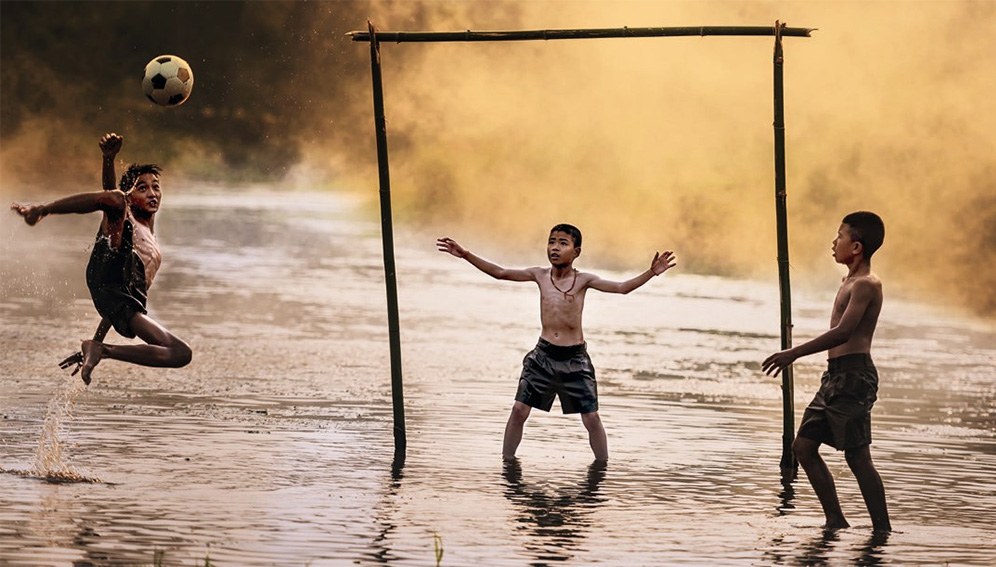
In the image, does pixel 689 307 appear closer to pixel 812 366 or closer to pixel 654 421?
pixel 812 366

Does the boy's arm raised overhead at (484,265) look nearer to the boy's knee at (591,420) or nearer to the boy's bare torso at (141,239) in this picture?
the boy's knee at (591,420)

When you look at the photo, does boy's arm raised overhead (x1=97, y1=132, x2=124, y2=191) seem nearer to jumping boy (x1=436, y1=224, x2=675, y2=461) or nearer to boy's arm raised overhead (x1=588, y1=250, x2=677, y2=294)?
jumping boy (x1=436, y1=224, x2=675, y2=461)

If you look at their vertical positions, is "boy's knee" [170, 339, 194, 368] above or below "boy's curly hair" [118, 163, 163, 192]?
below

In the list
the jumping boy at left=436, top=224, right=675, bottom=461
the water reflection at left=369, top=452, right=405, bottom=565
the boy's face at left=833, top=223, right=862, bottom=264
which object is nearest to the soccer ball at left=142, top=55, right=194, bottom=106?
the jumping boy at left=436, top=224, right=675, bottom=461

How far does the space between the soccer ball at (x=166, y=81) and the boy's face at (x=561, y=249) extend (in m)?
3.17

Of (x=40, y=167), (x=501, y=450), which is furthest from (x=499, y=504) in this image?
(x=40, y=167)

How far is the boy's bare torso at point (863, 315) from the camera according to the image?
11383 millimetres

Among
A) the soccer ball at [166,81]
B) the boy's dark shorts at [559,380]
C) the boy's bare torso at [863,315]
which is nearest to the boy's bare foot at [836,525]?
the boy's bare torso at [863,315]

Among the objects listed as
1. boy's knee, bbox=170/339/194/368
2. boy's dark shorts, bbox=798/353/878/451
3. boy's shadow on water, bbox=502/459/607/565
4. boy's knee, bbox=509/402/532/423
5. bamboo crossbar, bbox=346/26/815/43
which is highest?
bamboo crossbar, bbox=346/26/815/43

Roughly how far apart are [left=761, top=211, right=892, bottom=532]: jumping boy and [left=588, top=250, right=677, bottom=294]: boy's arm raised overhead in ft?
5.71

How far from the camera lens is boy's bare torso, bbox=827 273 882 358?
1138 centimetres

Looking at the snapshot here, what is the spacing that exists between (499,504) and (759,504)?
1777 mm

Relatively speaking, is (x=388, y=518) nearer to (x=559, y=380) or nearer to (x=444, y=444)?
(x=559, y=380)

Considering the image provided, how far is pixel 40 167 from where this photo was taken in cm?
4625
